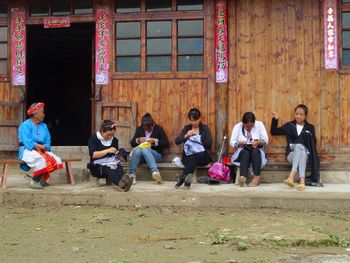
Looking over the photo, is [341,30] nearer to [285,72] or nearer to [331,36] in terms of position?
[331,36]

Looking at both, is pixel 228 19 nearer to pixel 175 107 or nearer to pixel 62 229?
pixel 175 107

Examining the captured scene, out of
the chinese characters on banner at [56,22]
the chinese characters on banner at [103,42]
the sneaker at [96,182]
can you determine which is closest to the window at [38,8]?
the chinese characters on banner at [56,22]

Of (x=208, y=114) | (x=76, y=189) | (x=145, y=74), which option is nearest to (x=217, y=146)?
(x=208, y=114)

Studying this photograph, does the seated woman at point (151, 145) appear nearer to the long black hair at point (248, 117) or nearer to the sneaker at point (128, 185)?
the sneaker at point (128, 185)

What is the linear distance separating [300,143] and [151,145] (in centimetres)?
249

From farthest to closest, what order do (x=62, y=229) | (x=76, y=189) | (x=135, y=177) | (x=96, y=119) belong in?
(x=96, y=119), (x=135, y=177), (x=76, y=189), (x=62, y=229)

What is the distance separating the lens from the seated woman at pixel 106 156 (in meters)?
7.41

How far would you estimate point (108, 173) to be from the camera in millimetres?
7441

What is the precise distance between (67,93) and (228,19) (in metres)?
10.3

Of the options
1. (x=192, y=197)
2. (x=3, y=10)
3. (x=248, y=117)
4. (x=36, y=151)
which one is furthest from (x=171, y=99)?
(x=3, y=10)

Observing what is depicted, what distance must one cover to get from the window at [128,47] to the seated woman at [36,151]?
69.6 inches

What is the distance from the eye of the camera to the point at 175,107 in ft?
28.1

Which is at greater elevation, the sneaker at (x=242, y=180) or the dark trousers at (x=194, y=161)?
the dark trousers at (x=194, y=161)

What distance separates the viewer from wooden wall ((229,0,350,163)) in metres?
8.17
